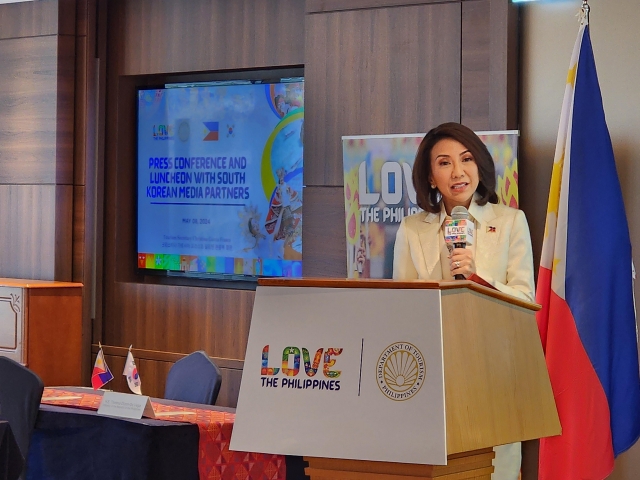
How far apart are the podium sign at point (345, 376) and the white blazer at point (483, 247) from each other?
1189 millimetres

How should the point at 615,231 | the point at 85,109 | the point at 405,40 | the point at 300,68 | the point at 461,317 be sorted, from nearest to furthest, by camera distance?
the point at 461,317, the point at 615,231, the point at 405,40, the point at 300,68, the point at 85,109

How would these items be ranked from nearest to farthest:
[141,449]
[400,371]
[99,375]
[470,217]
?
1. [400,371]
2. [141,449]
3. [470,217]
4. [99,375]

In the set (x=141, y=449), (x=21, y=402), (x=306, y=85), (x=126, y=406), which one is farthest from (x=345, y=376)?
(x=306, y=85)

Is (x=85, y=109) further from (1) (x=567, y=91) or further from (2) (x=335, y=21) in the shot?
(1) (x=567, y=91)

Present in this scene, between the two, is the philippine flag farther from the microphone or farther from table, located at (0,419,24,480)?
table, located at (0,419,24,480)

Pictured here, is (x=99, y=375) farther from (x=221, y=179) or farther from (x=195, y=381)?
(x=221, y=179)

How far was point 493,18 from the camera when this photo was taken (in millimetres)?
5039

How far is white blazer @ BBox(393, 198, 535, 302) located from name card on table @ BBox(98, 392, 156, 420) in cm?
97

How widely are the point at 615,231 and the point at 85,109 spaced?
418 centimetres

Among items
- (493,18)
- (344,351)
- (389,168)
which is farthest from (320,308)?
(493,18)

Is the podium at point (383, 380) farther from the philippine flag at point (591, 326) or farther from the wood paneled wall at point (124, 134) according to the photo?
the wood paneled wall at point (124, 134)

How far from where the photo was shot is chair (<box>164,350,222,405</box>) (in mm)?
4102

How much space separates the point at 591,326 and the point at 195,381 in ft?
5.61

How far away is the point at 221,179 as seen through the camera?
6.61m
